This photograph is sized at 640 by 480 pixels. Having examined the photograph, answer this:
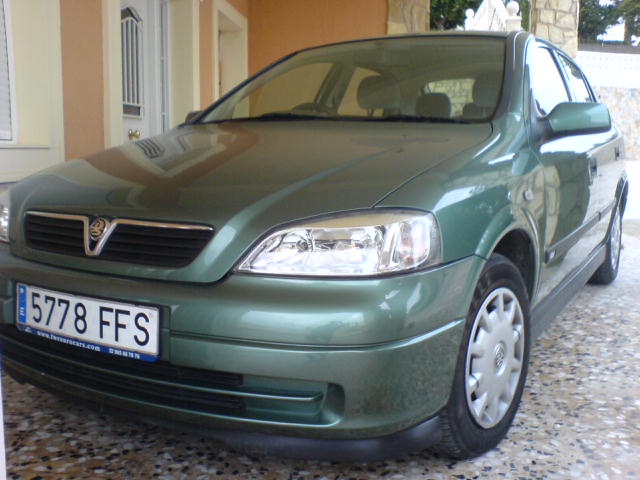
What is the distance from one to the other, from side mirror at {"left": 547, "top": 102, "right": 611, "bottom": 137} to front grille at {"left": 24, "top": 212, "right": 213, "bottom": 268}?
50.4 inches

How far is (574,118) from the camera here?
2.32 m

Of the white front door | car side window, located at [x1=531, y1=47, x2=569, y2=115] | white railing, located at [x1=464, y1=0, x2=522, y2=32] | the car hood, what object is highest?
white railing, located at [x1=464, y1=0, x2=522, y2=32]

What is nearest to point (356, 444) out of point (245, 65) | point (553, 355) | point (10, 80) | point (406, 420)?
point (406, 420)

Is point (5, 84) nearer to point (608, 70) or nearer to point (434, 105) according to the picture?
point (434, 105)

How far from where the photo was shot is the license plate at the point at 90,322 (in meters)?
1.60

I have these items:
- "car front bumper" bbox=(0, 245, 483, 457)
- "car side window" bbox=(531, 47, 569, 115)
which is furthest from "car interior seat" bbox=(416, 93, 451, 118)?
"car front bumper" bbox=(0, 245, 483, 457)

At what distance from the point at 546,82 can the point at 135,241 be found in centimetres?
180

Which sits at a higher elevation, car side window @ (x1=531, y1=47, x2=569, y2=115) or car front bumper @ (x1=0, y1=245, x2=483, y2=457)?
car side window @ (x1=531, y1=47, x2=569, y2=115)

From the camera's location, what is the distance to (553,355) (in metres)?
2.89

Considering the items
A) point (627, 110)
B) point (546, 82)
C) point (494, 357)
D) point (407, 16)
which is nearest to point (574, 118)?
point (546, 82)

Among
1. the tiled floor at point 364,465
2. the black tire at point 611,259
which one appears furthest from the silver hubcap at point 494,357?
the black tire at point 611,259

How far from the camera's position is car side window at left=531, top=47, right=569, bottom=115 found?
8.32 ft

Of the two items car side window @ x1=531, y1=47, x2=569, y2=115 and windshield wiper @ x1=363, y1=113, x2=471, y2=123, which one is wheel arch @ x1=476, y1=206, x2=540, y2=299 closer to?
windshield wiper @ x1=363, y1=113, x2=471, y2=123

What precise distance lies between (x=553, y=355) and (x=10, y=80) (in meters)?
3.23
